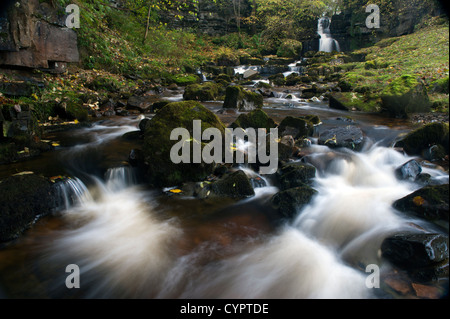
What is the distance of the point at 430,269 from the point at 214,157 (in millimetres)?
3656

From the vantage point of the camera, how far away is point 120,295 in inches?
108

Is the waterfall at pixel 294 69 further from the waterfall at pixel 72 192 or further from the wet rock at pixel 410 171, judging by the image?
the waterfall at pixel 72 192

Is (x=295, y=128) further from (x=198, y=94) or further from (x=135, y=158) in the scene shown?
(x=198, y=94)

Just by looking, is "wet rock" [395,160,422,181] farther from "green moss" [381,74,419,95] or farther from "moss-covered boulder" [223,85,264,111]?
"moss-covered boulder" [223,85,264,111]

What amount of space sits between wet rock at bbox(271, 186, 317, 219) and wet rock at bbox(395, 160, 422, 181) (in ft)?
5.52

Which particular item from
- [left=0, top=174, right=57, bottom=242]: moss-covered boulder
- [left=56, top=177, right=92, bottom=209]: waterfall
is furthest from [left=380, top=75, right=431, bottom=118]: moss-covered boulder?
[left=0, top=174, right=57, bottom=242]: moss-covered boulder

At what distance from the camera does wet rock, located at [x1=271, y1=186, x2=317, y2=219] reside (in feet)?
13.7

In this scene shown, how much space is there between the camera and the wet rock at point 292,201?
4188mm

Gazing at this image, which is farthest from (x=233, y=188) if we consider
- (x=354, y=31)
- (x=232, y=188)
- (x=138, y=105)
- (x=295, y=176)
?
(x=354, y=31)

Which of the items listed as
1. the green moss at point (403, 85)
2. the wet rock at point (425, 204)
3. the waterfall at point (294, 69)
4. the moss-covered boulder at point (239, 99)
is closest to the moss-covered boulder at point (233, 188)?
the wet rock at point (425, 204)

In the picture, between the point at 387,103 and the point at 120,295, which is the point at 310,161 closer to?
the point at 120,295

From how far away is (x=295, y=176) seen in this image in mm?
4969

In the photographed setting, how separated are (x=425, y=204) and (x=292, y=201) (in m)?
1.75
